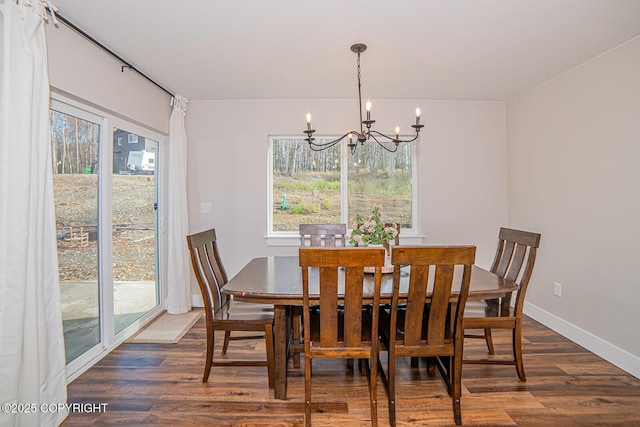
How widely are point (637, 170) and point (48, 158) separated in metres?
3.82

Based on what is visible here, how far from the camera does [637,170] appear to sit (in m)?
2.35

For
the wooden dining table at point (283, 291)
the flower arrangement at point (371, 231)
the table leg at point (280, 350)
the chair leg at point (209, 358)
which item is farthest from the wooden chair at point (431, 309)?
the chair leg at point (209, 358)

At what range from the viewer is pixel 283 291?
1915 millimetres

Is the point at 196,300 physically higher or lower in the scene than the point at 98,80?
lower

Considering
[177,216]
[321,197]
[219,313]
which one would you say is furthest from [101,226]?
[321,197]

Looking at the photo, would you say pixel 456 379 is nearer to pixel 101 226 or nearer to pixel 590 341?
pixel 590 341

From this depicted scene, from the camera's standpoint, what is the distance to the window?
390 centimetres

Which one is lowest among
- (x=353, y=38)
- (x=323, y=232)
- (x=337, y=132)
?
(x=323, y=232)

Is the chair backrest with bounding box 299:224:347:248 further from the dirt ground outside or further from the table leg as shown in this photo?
the dirt ground outside

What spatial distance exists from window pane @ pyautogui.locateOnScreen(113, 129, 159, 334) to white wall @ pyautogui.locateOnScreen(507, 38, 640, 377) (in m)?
3.97

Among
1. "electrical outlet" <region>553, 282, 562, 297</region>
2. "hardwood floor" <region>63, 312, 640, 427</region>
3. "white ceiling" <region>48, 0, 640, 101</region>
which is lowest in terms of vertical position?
"hardwood floor" <region>63, 312, 640, 427</region>

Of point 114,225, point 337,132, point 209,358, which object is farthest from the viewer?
point 337,132

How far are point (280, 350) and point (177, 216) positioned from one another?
2.11m

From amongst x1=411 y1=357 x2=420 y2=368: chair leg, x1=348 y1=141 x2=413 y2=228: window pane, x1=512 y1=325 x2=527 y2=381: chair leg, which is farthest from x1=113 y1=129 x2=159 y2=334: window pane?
x1=512 y1=325 x2=527 y2=381: chair leg
